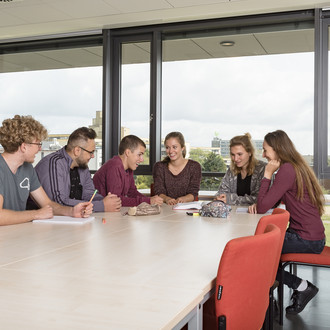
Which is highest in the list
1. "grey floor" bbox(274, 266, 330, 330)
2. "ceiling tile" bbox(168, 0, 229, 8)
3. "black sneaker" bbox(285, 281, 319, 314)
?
"ceiling tile" bbox(168, 0, 229, 8)

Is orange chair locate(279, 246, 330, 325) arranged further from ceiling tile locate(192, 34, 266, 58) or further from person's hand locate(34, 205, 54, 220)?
ceiling tile locate(192, 34, 266, 58)

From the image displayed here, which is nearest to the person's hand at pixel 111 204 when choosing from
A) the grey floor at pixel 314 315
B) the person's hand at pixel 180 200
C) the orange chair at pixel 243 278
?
the person's hand at pixel 180 200

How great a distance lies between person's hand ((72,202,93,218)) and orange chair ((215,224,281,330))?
1.43 meters

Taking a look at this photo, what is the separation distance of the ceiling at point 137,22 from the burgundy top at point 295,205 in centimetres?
222

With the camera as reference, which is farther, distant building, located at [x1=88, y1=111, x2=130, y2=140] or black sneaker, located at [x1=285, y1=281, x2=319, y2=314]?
distant building, located at [x1=88, y1=111, x2=130, y2=140]

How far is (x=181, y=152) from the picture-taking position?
4496mm

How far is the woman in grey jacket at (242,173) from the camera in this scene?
4090mm

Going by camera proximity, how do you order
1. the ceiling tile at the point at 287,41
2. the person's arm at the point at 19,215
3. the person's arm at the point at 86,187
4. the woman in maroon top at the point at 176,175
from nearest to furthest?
the person's arm at the point at 19,215 → the person's arm at the point at 86,187 → the woman in maroon top at the point at 176,175 → the ceiling tile at the point at 287,41

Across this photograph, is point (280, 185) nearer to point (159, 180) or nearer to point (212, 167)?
point (159, 180)

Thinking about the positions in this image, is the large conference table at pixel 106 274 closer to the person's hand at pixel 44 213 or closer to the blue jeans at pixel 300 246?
the person's hand at pixel 44 213

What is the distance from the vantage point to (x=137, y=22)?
210 inches

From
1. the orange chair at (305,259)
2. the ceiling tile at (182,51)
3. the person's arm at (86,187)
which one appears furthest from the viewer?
the ceiling tile at (182,51)

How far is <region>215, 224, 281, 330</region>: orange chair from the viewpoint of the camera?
135cm

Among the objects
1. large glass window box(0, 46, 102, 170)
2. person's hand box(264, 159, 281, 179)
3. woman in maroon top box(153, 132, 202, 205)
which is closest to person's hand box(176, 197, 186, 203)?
woman in maroon top box(153, 132, 202, 205)
